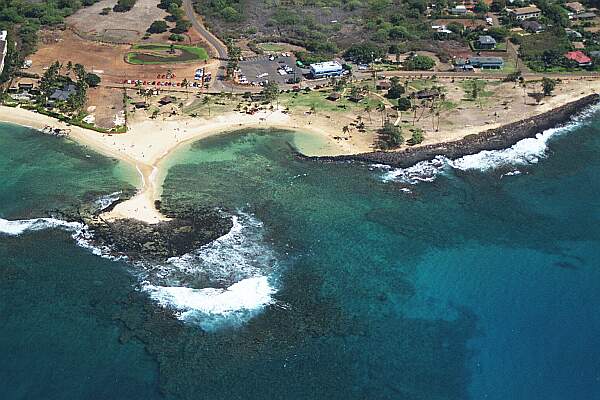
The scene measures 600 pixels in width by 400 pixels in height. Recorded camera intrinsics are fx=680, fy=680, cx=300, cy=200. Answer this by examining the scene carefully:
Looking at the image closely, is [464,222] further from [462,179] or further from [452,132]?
[452,132]

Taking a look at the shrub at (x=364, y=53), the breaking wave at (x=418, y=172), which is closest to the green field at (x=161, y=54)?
the shrub at (x=364, y=53)

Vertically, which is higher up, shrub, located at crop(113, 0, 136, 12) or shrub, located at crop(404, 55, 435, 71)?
shrub, located at crop(113, 0, 136, 12)

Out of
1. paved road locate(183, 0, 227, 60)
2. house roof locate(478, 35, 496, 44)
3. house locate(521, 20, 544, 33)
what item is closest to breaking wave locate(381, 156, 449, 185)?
house roof locate(478, 35, 496, 44)

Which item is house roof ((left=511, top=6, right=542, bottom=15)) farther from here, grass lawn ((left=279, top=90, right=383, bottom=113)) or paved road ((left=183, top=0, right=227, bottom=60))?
paved road ((left=183, top=0, right=227, bottom=60))

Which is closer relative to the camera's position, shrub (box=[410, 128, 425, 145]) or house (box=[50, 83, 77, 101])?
shrub (box=[410, 128, 425, 145])

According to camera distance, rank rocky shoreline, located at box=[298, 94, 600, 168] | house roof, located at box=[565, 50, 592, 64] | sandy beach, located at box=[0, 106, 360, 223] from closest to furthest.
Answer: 1. sandy beach, located at box=[0, 106, 360, 223]
2. rocky shoreline, located at box=[298, 94, 600, 168]
3. house roof, located at box=[565, 50, 592, 64]

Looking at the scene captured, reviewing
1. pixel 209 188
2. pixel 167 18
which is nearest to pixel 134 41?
pixel 167 18

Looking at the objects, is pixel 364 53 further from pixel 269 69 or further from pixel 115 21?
pixel 115 21
